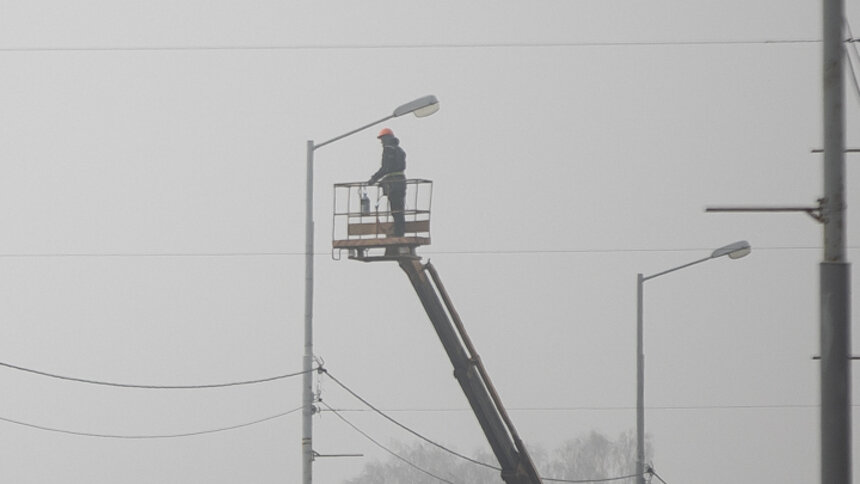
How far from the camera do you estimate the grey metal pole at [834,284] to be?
31.1 ft

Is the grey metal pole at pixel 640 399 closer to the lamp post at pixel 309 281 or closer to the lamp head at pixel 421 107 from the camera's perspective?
the lamp post at pixel 309 281

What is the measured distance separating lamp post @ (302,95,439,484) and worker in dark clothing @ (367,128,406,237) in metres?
1.01

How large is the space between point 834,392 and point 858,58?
13.1ft

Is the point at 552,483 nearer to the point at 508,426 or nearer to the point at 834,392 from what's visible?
the point at 508,426

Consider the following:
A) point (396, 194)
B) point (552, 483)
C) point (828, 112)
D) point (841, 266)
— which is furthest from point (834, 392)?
point (552, 483)

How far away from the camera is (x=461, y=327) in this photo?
24531 mm

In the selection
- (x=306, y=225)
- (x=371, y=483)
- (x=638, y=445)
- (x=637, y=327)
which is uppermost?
(x=306, y=225)

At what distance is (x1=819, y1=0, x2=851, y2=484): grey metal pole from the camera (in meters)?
9.49

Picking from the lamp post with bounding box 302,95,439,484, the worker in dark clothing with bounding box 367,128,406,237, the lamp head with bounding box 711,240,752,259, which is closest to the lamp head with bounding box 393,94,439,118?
the lamp post with bounding box 302,95,439,484

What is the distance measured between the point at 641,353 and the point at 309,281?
1110cm

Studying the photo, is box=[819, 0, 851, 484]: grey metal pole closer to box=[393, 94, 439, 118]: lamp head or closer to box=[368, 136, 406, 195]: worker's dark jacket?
Result: box=[393, 94, 439, 118]: lamp head

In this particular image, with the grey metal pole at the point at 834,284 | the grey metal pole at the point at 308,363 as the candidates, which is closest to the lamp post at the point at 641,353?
the grey metal pole at the point at 308,363

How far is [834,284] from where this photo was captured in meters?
9.64

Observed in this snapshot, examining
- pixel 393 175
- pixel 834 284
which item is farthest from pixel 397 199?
pixel 834 284
